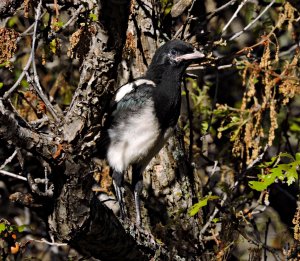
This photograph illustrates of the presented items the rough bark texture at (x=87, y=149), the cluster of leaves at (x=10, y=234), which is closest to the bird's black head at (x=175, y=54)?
the rough bark texture at (x=87, y=149)

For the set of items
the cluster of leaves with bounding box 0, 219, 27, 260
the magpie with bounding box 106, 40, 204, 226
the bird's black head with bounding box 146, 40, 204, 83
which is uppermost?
the bird's black head with bounding box 146, 40, 204, 83

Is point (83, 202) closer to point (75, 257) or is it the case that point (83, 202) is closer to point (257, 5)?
point (75, 257)

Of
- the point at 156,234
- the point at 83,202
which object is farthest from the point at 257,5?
the point at 83,202

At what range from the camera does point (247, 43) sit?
18.2 feet

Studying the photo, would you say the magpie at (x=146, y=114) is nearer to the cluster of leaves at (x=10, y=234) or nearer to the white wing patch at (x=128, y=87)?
the white wing patch at (x=128, y=87)

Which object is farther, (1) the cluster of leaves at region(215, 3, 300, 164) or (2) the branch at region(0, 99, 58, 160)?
(1) the cluster of leaves at region(215, 3, 300, 164)

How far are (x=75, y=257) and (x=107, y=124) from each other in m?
0.86

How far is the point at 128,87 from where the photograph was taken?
447cm

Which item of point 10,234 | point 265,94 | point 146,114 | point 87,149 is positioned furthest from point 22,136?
point 265,94

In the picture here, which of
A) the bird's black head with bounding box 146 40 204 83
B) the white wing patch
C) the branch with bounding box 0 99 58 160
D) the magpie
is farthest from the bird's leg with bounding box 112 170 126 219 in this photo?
the branch with bounding box 0 99 58 160

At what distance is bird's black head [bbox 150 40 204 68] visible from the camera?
175 inches

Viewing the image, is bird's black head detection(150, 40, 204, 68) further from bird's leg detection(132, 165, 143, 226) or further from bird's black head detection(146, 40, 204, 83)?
bird's leg detection(132, 165, 143, 226)

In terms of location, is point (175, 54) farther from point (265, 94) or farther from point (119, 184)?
point (119, 184)

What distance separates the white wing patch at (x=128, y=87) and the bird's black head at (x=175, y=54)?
119 mm
